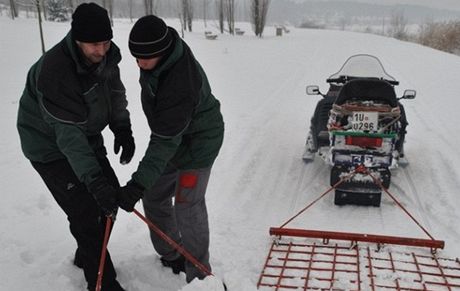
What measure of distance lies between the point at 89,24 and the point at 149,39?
368 millimetres

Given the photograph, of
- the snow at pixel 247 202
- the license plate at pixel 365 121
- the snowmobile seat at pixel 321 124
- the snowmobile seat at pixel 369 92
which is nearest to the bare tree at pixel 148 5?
the snow at pixel 247 202

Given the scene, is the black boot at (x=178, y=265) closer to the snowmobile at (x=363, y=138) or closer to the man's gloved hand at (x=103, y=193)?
the man's gloved hand at (x=103, y=193)

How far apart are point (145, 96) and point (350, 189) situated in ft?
9.27

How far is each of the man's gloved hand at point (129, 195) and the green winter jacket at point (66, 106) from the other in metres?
0.18

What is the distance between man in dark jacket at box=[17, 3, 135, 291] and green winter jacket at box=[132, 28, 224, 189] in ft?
0.95

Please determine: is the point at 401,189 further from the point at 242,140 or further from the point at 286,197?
the point at 242,140

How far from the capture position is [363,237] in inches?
155

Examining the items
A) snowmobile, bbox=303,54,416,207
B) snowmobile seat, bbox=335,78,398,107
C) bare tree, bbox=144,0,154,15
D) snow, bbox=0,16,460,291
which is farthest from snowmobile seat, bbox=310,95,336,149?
bare tree, bbox=144,0,154,15

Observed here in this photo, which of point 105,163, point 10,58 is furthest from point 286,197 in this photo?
point 10,58

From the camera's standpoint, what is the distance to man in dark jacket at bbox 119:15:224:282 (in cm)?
262

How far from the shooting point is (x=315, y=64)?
19375 millimetres

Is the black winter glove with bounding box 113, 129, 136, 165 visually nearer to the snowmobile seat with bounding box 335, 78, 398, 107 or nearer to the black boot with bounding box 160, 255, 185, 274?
the black boot with bounding box 160, 255, 185, 274

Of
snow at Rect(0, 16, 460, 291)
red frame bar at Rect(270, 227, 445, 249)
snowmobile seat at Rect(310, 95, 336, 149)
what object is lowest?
snow at Rect(0, 16, 460, 291)

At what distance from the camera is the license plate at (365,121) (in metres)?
4.92
